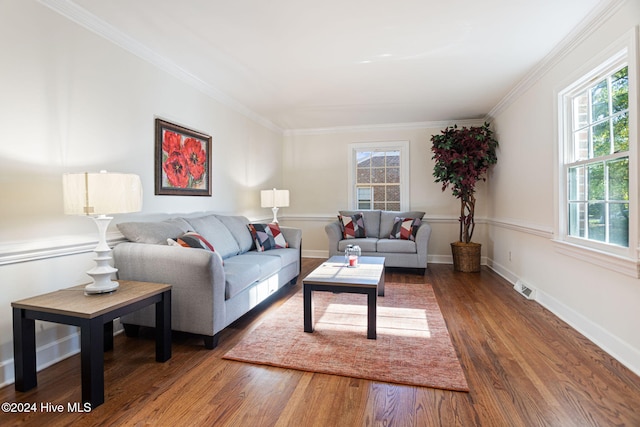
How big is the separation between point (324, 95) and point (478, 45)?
1.85 meters

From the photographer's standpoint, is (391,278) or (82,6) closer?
(82,6)

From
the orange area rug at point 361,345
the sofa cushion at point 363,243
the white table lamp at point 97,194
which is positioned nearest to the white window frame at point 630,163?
the orange area rug at point 361,345

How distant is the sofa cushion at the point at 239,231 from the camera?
11.9ft

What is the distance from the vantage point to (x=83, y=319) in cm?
165

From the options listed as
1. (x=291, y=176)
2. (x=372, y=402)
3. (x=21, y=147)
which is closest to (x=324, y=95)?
(x=291, y=176)

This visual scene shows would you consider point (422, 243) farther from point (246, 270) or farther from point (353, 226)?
point (246, 270)

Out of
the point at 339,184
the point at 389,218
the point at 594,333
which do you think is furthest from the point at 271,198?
the point at 594,333

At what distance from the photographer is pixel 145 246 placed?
7.91 feet

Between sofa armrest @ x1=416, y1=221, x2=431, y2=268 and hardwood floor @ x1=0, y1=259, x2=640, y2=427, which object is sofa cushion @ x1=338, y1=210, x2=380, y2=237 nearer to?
sofa armrest @ x1=416, y1=221, x2=431, y2=268

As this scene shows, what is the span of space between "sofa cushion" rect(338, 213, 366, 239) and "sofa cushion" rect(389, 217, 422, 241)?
0.47 m

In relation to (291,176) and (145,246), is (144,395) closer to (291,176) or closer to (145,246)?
(145,246)

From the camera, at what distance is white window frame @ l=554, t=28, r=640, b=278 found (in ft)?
6.59

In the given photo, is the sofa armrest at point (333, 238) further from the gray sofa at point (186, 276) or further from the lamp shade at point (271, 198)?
the gray sofa at point (186, 276)

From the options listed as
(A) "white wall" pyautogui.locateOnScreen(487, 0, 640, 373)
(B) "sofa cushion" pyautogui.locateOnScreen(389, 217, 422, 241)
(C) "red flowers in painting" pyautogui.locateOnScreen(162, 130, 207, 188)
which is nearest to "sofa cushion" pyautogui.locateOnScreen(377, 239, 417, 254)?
(B) "sofa cushion" pyautogui.locateOnScreen(389, 217, 422, 241)
